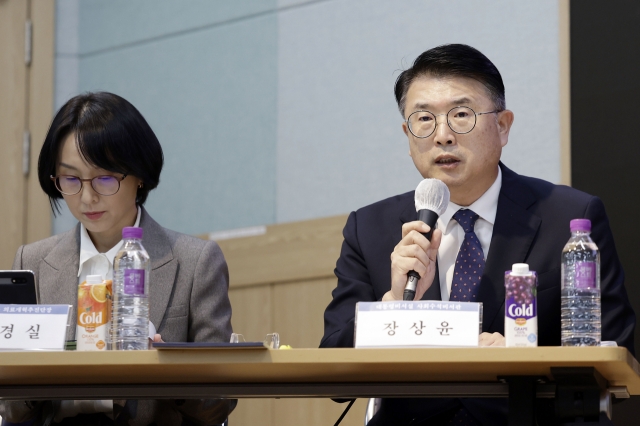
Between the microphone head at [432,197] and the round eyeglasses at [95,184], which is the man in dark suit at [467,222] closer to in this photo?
the microphone head at [432,197]

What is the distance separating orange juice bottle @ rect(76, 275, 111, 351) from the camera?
1.80 m

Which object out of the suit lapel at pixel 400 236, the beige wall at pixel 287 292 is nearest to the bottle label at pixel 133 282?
the suit lapel at pixel 400 236

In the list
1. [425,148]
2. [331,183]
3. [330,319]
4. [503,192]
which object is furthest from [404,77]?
[331,183]

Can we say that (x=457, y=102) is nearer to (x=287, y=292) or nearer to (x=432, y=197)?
(x=432, y=197)

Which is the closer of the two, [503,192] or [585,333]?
[585,333]

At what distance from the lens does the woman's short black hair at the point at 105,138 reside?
2.51 m

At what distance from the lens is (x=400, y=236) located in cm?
236

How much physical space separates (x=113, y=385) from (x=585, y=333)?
897 millimetres

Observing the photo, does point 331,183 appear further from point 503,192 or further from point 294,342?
point 503,192

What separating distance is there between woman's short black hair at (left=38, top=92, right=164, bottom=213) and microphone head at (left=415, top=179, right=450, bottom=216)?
861 millimetres

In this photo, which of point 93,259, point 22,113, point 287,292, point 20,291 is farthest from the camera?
point 22,113

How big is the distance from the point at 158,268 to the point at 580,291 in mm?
1167

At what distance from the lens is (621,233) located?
3053 mm

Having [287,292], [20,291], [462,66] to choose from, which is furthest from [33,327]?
[287,292]
